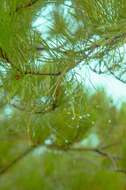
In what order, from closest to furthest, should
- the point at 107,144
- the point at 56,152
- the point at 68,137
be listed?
the point at 68,137, the point at 56,152, the point at 107,144

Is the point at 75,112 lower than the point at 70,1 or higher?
lower

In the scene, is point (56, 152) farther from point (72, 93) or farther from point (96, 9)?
point (96, 9)

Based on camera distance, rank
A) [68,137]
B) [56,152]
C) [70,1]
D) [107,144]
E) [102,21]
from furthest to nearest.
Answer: [107,144], [56,152], [68,137], [70,1], [102,21]

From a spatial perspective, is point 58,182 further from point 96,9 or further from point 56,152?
point 96,9

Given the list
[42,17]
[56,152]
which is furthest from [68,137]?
[42,17]

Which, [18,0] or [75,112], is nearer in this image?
[18,0]

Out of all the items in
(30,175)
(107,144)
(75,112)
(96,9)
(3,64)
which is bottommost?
(30,175)

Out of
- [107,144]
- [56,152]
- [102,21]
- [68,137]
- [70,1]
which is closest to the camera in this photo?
[102,21]

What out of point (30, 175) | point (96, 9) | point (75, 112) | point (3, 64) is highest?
point (96, 9)

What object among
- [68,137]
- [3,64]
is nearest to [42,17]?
[3,64]
